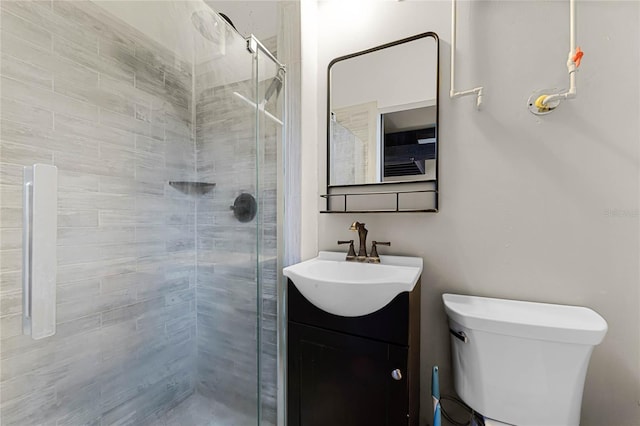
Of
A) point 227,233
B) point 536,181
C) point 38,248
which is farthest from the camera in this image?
point 227,233

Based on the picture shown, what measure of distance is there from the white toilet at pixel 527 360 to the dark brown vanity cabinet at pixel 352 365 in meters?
0.20

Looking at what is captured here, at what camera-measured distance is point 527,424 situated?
86cm

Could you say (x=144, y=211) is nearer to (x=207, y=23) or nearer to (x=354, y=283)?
(x=207, y=23)

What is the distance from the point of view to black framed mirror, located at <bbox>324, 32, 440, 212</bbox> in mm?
1202

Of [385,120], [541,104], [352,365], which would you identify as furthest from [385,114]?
[352,365]

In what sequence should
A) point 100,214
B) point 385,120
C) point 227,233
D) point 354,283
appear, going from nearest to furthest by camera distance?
point 354,283 → point 100,214 → point 385,120 → point 227,233

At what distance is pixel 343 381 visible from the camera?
1.00 metres

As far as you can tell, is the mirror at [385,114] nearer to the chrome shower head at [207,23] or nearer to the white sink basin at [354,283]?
the white sink basin at [354,283]

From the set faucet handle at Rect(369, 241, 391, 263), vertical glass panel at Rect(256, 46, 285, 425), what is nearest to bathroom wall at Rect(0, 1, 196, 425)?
vertical glass panel at Rect(256, 46, 285, 425)

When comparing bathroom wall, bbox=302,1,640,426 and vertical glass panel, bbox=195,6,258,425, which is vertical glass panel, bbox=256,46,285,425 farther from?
bathroom wall, bbox=302,1,640,426

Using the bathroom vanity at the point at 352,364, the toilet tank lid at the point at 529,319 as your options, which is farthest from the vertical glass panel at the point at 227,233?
the toilet tank lid at the point at 529,319

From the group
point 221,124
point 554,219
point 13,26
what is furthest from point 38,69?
point 554,219

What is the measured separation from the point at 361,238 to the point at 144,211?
1080mm

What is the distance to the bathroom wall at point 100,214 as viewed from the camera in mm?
954
